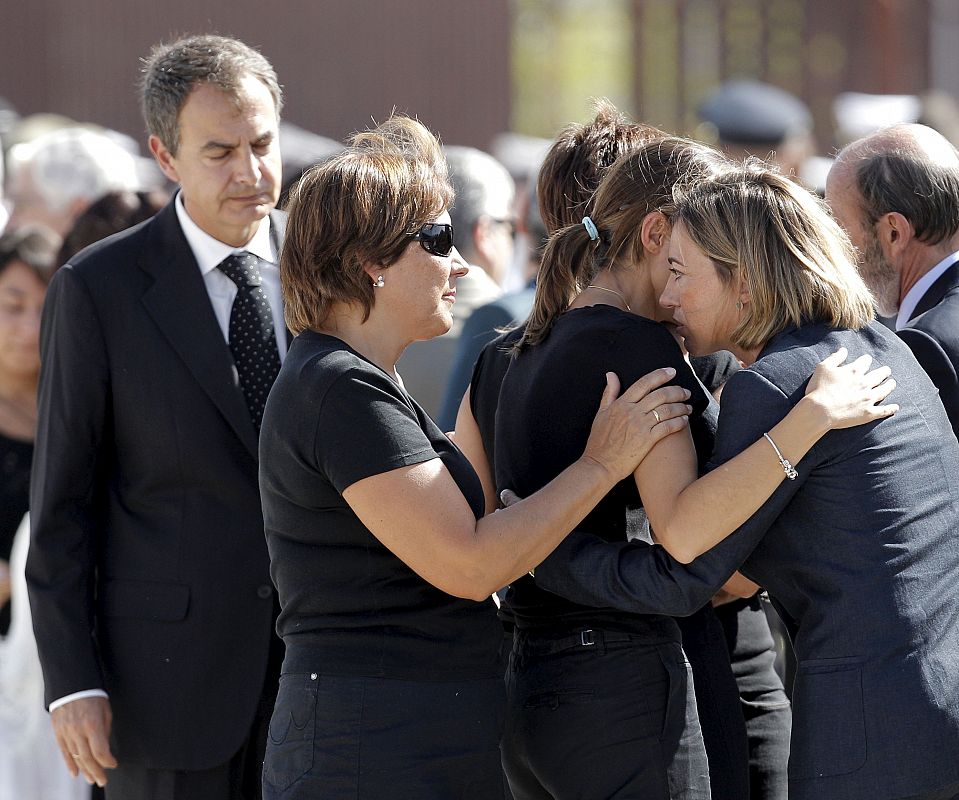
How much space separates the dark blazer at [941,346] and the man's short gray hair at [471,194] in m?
2.29

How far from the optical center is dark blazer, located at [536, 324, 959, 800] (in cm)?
211

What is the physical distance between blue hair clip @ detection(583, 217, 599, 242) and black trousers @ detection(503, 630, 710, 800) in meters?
0.74

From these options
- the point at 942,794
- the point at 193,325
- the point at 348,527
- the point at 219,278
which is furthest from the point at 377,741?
the point at 219,278

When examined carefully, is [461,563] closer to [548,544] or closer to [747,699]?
[548,544]

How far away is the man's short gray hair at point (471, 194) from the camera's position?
4957 millimetres

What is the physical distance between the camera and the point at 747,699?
2.93 m

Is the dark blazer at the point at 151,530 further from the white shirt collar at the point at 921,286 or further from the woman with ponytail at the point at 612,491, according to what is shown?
the white shirt collar at the point at 921,286

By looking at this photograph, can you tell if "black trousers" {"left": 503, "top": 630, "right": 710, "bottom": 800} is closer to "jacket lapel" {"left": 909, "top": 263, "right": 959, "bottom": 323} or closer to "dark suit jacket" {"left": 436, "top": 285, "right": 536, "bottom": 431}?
"jacket lapel" {"left": 909, "top": 263, "right": 959, "bottom": 323}

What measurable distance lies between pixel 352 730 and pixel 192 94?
1731mm

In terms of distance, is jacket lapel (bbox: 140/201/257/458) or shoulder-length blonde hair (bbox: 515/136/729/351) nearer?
shoulder-length blonde hair (bbox: 515/136/729/351)

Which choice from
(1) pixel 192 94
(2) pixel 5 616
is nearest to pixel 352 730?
(1) pixel 192 94

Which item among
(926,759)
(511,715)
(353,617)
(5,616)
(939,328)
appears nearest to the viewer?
(926,759)

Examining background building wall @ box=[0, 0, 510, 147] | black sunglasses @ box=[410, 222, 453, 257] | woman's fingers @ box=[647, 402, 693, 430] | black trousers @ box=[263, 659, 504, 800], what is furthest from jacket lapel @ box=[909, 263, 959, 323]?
background building wall @ box=[0, 0, 510, 147]

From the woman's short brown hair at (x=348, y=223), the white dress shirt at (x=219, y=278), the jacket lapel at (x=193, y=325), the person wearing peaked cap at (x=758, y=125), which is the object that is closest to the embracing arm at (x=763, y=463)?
the woman's short brown hair at (x=348, y=223)
